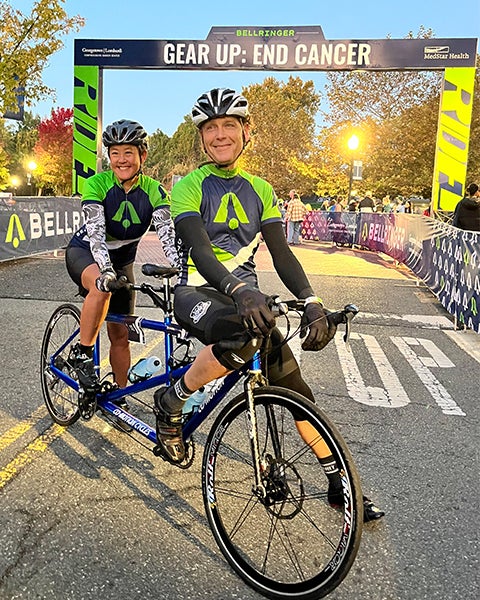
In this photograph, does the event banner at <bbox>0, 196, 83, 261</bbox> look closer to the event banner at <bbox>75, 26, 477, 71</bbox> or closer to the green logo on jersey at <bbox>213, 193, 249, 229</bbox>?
the event banner at <bbox>75, 26, 477, 71</bbox>

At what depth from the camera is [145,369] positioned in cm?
356

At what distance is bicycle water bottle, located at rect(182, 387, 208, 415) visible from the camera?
10.1ft

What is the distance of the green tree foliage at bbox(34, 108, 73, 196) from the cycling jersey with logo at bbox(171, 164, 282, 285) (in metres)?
69.6

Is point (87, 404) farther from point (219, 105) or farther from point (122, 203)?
point (219, 105)

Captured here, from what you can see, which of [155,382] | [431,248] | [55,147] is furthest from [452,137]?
[55,147]

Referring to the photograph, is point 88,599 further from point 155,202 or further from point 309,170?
point 309,170

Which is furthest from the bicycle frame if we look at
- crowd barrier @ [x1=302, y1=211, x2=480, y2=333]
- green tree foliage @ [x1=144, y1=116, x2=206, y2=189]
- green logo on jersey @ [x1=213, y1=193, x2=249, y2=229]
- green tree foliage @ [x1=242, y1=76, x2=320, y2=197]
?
green tree foliage @ [x1=144, y1=116, x2=206, y2=189]

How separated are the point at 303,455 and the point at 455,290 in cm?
725

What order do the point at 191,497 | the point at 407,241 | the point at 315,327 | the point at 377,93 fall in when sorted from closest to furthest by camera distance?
1. the point at 315,327
2. the point at 191,497
3. the point at 407,241
4. the point at 377,93

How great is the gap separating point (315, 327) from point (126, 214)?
2029 mm

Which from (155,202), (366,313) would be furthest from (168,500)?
(366,313)

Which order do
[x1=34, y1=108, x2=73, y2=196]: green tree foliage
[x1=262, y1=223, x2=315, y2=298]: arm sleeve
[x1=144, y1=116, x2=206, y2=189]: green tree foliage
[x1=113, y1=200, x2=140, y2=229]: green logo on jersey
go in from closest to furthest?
[x1=262, y1=223, x2=315, y2=298]: arm sleeve, [x1=113, y1=200, x2=140, y2=229]: green logo on jersey, [x1=34, y1=108, x2=73, y2=196]: green tree foliage, [x1=144, y1=116, x2=206, y2=189]: green tree foliage

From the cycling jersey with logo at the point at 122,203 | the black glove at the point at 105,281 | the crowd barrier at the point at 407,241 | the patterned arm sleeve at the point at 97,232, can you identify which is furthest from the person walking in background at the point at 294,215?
the black glove at the point at 105,281

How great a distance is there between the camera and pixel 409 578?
2719 millimetres
